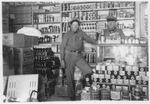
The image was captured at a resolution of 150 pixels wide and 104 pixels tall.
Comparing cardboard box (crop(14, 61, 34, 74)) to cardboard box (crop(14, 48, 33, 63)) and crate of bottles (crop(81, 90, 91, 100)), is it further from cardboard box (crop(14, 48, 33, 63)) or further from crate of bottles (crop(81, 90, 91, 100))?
crate of bottles (crop(81, 90, 91, 100))

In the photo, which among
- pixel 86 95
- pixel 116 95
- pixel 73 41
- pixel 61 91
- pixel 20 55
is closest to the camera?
pixel 116 95

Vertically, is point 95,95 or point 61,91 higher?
point 95,95

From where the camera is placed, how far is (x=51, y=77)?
4.63 metres

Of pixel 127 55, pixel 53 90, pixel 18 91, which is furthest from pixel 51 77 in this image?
pixel 127 55

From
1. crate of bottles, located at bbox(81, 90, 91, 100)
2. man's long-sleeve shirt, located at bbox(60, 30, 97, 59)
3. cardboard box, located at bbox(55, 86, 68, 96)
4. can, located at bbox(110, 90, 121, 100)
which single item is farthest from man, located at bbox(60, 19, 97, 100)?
can, located at bbox(110, 90, 121, 100)

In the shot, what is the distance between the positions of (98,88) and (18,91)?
1243 mm

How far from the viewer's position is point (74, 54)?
4199 mm

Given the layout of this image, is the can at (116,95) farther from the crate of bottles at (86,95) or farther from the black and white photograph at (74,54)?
the crate of bottles at (86,95)

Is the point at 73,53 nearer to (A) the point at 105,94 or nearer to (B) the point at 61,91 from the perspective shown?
(B) the point at 61,91

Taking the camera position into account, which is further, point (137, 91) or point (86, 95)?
point (86, 95)

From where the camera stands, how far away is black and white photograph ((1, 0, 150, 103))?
297 centimetres

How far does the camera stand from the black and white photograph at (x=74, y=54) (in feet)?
9.75

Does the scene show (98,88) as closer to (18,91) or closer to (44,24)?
(18,91)

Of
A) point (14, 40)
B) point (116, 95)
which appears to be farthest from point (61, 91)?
point (116, 95)
